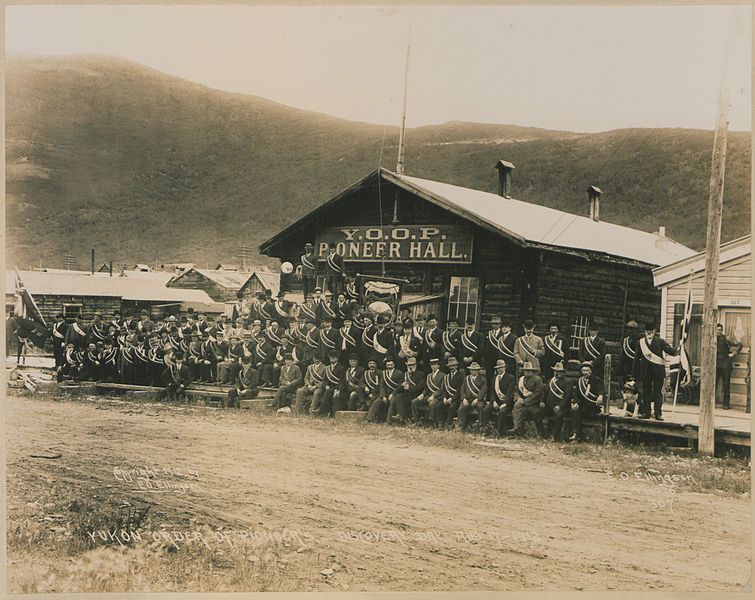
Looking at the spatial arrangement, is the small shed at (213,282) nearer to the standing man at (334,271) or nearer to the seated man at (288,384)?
the standing man at (334,271)

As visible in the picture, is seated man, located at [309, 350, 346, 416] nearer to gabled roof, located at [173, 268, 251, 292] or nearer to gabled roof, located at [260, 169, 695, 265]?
gabled roof, located at [173, 268, 251, 292]

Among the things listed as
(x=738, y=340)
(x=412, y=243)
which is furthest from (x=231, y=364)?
(x=738, y=340)

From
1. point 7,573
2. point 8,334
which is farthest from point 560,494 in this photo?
point 8,334

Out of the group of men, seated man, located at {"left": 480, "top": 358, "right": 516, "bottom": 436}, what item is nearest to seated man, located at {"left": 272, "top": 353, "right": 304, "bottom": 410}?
the group of men

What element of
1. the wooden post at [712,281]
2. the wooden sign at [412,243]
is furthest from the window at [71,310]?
the wooden post at [712,281]

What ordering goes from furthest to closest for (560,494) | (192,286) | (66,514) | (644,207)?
1. (192,286)
2. (644,207)
3. (66,514)
4. (560,494)

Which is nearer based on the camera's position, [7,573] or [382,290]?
[7,573]

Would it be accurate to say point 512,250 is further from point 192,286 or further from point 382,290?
point 192,286
